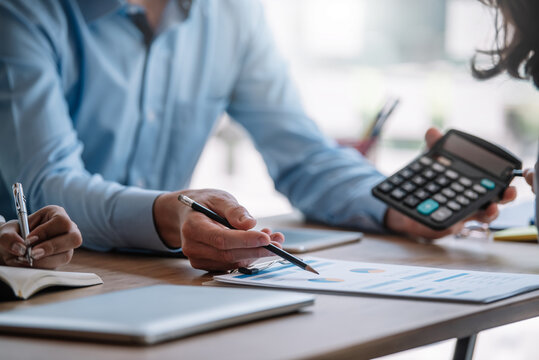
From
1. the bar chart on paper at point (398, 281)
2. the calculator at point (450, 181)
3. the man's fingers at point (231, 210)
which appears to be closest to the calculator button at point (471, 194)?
the calculator at point (450, 181)

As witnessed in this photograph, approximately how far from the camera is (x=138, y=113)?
130 centimetres

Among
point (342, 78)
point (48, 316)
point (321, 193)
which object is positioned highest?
point (48, 316)

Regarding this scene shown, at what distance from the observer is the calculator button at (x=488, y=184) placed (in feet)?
3.25

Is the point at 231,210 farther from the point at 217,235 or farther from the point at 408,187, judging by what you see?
the point at 408,187

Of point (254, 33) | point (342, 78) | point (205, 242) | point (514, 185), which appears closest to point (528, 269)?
point (514, 185)

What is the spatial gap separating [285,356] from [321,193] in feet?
2.58

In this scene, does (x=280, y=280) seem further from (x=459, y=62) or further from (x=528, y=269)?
(x=459, y=62)

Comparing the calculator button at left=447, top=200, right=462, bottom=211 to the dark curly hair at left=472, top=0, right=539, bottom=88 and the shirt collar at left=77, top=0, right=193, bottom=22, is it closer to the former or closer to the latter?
the dark curly hair at left=472, top=0, right=539, bottom=88

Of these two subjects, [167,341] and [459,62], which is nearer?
[167,341]

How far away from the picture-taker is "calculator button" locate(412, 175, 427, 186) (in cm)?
102

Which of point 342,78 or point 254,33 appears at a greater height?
point 254,33

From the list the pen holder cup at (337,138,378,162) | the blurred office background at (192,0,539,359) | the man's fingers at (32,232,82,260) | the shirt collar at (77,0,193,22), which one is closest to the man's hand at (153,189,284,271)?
the man's fingers at (32,232,82,260)

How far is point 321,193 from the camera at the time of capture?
1.24 metres

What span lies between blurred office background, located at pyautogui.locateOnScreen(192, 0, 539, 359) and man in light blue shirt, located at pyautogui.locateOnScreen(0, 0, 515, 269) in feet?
8.39
